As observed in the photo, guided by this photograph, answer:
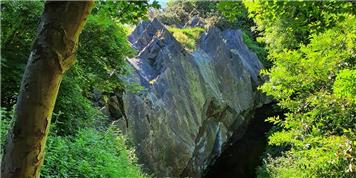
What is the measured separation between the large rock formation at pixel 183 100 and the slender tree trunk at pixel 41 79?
360 inches

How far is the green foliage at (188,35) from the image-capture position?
56.3 feet

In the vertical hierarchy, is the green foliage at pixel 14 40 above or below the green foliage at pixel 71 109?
above

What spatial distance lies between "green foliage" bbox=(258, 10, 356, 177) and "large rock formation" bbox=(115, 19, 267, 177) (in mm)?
4692

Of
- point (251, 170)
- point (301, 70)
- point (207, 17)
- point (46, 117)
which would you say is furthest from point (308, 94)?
point (207, 17)

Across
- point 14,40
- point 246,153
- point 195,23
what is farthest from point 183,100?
point 14,40

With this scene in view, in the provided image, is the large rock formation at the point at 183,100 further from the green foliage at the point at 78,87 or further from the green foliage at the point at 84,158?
the green foliage at the point at 84,158

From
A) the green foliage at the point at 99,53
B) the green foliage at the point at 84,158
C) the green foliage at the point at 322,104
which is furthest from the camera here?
the green foliage at the point at 99,53

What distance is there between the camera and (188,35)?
18.1 m

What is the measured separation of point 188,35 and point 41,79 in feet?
53.5

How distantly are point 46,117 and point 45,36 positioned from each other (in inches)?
16.0

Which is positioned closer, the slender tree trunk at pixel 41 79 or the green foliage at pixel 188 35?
the slender tree trunk at pixel 41 79

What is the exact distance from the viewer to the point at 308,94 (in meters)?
8.80

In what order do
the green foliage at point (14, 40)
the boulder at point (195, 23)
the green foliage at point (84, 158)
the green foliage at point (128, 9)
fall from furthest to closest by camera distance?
1. the boulder at point (195, 23)
2. the green foliage at point (14, 40)
3. the green foliage at point (84, 158)
4. the green foliage at point (128, 9)

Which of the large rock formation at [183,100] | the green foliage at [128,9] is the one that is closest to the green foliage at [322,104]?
the green foliage at [128,9]
